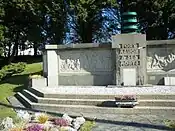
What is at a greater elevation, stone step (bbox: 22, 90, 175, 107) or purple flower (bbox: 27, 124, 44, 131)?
purple flower (bbox: 27, 124, 44, 131)

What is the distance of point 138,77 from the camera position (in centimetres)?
1544

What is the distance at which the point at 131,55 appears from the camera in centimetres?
1550

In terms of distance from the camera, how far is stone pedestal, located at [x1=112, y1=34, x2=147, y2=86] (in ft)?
50.5

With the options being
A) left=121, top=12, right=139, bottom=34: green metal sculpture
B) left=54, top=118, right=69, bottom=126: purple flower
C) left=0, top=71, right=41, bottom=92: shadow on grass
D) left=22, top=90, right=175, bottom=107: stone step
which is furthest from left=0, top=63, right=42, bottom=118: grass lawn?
left=121, top=12, right=139, bottom=34: green metal sculpture

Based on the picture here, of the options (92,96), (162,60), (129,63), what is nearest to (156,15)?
(162,60)

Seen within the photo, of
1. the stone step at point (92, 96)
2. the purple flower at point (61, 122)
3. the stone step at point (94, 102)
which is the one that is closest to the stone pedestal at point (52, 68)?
the stone step at point (92, 96)

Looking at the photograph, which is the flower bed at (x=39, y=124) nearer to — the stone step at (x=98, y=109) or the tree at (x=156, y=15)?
the stone step at (x=98, y=109)

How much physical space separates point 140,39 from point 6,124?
10095 mm

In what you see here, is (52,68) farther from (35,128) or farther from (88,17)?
(88,17)

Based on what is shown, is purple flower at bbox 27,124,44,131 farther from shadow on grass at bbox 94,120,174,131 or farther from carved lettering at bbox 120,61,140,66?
carved lettering at bbox 120,61,140,66

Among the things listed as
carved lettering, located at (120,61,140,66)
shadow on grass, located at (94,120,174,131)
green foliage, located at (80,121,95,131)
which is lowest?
shadow on grass, located at (94,120,174,131)

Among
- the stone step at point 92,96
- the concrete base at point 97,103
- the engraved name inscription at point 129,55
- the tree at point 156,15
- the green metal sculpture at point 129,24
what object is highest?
the tree at point 156,15

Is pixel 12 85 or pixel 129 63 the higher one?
pixel 129 63

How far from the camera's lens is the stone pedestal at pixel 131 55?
606 inches
